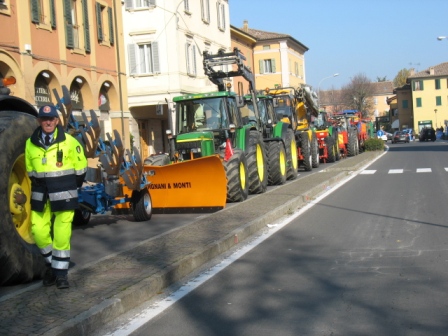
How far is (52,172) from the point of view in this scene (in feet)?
21.9

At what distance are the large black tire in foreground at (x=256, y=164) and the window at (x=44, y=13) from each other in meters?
8.60

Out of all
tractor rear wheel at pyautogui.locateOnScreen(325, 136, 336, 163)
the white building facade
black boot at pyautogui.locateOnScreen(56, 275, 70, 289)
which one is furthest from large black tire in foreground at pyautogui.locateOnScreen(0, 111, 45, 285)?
the white building facade

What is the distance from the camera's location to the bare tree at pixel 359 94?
109m

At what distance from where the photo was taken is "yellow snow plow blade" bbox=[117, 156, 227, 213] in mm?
A: 13836

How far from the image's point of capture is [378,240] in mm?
10172

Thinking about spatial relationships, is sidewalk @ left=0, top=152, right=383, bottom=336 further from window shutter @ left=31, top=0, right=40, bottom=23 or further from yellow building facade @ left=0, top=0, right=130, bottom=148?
window shutter @ left=31, top=0, right=40, bottom=23

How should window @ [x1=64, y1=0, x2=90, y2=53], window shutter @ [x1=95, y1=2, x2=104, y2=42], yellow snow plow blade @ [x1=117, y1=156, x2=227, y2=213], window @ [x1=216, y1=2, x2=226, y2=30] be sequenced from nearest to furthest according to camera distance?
yellow snow plow blade @ [x1=117, y1=156, x2=227, y2=213] < window @ [x1=64, y1=0, x2=90, y2=53] < window shutter @ [x1=95, y1=2, x2=104, y2=42] < window @ [x1=216, y1=2, x2=226, y2=30]

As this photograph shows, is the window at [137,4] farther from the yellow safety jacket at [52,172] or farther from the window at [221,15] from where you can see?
the yellow safety jacket at [52,172]

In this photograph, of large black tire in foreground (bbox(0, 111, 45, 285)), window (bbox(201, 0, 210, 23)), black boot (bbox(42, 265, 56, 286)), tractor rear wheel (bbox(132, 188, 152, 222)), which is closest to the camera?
large black tire in foreground (bbox(0, 111, 45, 285))

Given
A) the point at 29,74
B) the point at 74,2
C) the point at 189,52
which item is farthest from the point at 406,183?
the point at 189,52

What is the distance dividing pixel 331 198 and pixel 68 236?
1052 cm

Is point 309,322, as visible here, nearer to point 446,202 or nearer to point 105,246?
Answer: point 105,246

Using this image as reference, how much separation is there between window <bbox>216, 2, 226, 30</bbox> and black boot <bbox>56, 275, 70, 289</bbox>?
127 feet

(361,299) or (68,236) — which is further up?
(68,236)
